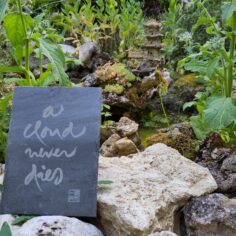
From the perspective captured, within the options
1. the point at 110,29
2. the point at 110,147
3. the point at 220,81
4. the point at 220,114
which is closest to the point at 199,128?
the point at 220,81

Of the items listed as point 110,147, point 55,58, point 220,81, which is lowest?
point 110,147

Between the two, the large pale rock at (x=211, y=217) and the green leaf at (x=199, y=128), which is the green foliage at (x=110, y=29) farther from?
the large pale rock at (x=211, y=217)

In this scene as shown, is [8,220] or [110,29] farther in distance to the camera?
[110,29]

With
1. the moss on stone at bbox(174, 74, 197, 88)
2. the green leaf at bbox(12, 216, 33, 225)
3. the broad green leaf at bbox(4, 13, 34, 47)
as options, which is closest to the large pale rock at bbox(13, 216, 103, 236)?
the green leaf at bbox(12, 216, 33, 225)

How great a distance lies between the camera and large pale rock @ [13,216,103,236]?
3.89ft

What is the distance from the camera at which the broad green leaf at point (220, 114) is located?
1671mm

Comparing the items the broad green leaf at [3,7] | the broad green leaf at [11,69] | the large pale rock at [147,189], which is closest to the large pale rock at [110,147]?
the large pale rock at [147,189]

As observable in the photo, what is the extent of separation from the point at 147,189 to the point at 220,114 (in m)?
0.49

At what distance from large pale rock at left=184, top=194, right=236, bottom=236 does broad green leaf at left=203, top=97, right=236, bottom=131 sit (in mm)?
353

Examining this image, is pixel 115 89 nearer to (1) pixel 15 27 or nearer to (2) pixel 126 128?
(2) pixel 126 128

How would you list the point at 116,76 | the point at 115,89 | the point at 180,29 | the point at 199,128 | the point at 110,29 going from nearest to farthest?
the point at 199,128
the point at 115,89
the point at 116,76
the point at 180,29
the point at 110,29

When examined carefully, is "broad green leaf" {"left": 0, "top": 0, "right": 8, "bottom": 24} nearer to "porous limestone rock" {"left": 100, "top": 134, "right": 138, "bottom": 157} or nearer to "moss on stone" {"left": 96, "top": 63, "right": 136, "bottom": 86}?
"porous limestone rock" {"left": 100, "top": 134, "right": 138, "bottom": 157}

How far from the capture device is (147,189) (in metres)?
1.44

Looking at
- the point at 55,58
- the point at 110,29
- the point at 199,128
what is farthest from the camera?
the point at 110,29
